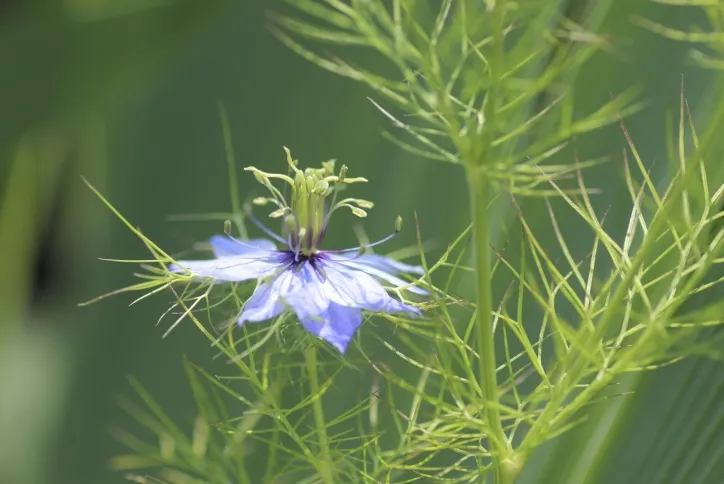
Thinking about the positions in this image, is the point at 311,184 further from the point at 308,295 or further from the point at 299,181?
the point at 308,295

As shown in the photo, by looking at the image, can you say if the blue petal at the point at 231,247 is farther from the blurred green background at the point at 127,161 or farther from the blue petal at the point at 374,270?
the blurred green background at the point at 127,161

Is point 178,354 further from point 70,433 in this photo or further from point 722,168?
point 722,168

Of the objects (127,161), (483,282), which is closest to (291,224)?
(483,282)

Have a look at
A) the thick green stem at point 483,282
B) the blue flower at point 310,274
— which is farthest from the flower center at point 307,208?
the thick green stem at point 483,282

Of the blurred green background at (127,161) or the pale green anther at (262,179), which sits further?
the blurred green background at (127,161)

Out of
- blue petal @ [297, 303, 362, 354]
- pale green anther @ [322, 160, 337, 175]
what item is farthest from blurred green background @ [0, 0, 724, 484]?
blue petal @ [297, 303, 362, 354]

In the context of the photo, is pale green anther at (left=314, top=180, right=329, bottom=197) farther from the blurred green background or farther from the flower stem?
the blurred green background
